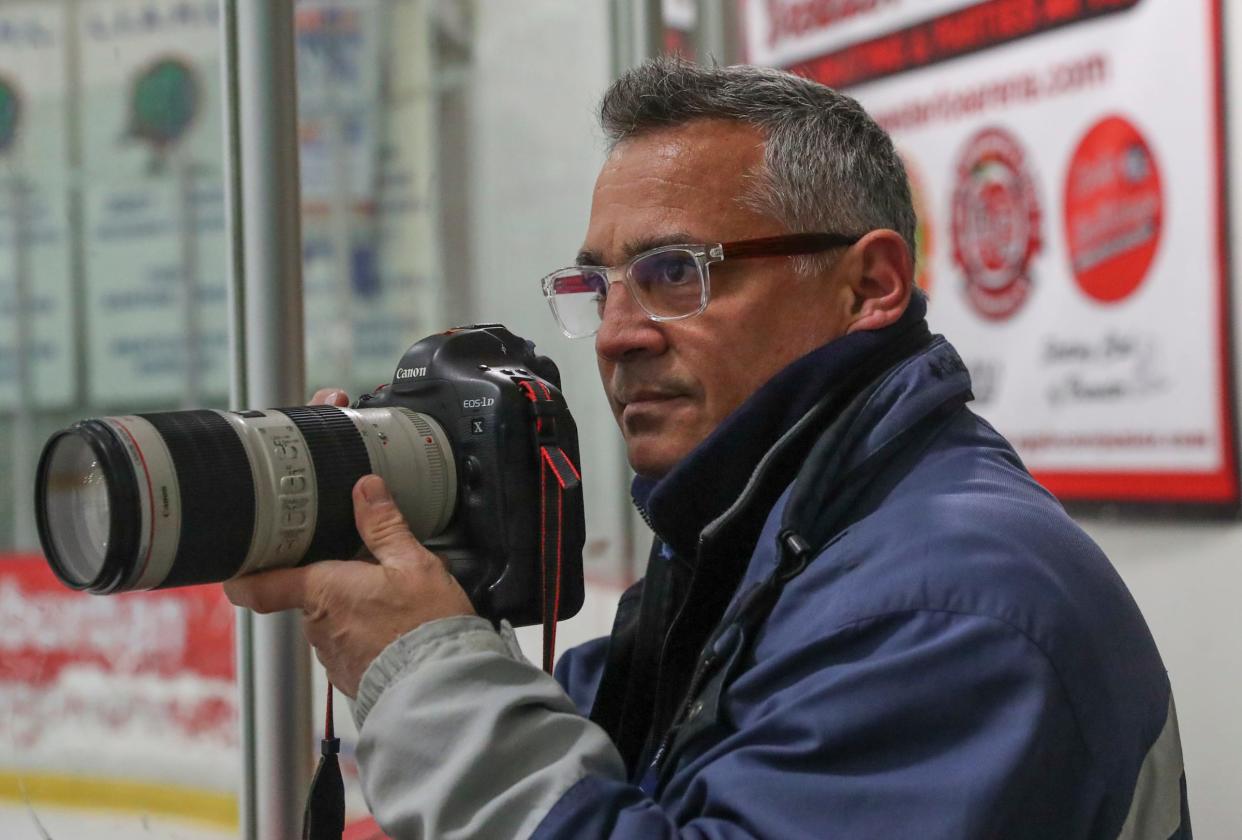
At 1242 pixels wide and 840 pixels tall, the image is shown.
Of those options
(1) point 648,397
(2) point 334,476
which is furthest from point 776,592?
(2) point 334,476

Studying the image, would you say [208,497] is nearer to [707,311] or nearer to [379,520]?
[379,520]

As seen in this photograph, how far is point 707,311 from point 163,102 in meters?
0.98

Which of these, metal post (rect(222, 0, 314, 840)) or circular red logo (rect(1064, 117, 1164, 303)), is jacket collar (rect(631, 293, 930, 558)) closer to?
metal post (rect(222, 0, 314, 840))

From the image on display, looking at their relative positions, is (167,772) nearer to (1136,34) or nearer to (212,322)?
(212,322)

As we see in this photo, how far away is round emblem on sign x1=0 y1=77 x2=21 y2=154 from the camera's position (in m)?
1.46

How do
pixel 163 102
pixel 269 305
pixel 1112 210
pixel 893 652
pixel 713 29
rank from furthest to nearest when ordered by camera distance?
pixel 713 29 < pixel 1112 210 < pixel 163 102 < pixel 269 305 < pixel 893 652

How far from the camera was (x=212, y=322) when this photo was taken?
1604 mm

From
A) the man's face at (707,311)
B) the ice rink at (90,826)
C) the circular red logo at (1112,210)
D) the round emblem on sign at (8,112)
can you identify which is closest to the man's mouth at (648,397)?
the man's face at (707,311)

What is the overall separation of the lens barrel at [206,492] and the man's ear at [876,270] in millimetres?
354

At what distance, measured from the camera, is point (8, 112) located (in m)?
1.50

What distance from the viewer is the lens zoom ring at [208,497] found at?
82cm

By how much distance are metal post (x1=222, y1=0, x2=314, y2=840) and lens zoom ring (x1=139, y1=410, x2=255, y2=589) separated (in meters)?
0.37

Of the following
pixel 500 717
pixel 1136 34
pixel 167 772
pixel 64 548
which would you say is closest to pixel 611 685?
pixel 500 717

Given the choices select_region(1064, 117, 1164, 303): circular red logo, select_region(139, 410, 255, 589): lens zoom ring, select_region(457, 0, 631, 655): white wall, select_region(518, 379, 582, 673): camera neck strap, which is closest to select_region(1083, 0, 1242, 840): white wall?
select_region(1064, 117, 1164, 303): circular red logo
